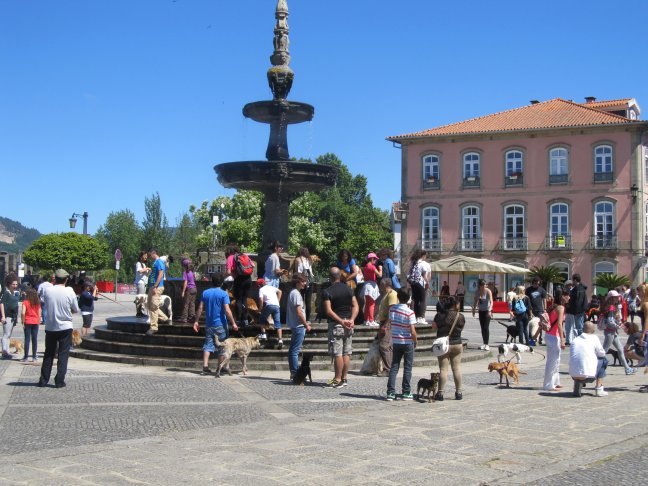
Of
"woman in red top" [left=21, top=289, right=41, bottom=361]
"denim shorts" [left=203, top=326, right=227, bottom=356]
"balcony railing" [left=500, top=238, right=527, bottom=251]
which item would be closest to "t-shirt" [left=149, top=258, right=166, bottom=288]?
"woman in red top" [left=21, top=289, right=41, bottom=361]

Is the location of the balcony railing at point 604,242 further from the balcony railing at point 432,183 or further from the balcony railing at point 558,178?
the balcony railing at point 432,183

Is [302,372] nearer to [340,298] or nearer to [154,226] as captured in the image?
[340,298]

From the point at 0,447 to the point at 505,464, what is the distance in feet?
14.8

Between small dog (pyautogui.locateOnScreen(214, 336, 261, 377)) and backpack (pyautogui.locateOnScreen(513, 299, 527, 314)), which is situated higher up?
backpack (pyautogui.locateOnScreen(513, 299, 527, 314))

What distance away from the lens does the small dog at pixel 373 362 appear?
1262 cm

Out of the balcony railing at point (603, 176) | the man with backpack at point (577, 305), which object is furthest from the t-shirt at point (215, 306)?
the balcony railing at point (603, 176)

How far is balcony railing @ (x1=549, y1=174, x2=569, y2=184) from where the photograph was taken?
1898 inches

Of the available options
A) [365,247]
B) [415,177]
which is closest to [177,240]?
[365,247]

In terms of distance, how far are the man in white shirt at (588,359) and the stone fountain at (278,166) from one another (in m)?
7.84

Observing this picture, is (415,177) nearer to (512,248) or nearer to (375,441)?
(512,248)

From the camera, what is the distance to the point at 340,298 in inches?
452

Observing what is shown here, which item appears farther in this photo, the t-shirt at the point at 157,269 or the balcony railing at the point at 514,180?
the balcony railing at the point at 514,180

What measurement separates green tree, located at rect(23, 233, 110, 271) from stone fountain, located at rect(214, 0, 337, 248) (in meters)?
53.8

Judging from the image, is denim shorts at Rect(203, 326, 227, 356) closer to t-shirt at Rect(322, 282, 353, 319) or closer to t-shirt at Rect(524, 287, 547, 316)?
t-shirt at Rect(322, 282, 353, 319)
